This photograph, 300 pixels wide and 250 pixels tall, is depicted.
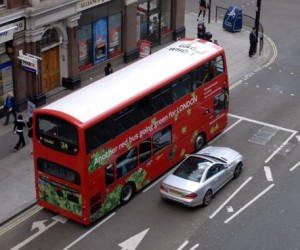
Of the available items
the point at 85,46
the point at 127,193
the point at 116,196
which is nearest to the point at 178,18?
the point at 85,46

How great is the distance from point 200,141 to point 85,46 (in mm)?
9741

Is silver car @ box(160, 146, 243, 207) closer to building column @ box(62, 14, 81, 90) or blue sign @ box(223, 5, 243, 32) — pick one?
building column @ box(62, 14, 81, 90)

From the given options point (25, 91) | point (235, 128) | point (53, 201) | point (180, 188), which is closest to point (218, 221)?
point (180, 188)

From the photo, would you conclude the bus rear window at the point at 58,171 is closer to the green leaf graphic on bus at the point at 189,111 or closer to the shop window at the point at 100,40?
the green leaf graphic on bus at the point at 189,111

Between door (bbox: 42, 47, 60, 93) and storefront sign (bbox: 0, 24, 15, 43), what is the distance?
3.63 m

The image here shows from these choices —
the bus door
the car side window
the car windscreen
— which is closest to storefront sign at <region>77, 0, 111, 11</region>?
the bus door

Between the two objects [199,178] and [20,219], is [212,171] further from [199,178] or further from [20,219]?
[20,219]

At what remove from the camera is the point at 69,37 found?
106 ft

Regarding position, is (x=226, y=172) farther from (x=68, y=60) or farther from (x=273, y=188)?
(x=68, y=60)

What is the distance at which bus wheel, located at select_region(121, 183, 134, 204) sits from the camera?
23.8 meters

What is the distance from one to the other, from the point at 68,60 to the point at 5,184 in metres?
9.59

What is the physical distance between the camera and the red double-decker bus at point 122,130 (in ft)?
70.4

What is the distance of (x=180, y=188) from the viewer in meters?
23.1

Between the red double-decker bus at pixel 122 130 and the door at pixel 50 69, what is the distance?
763 cm
